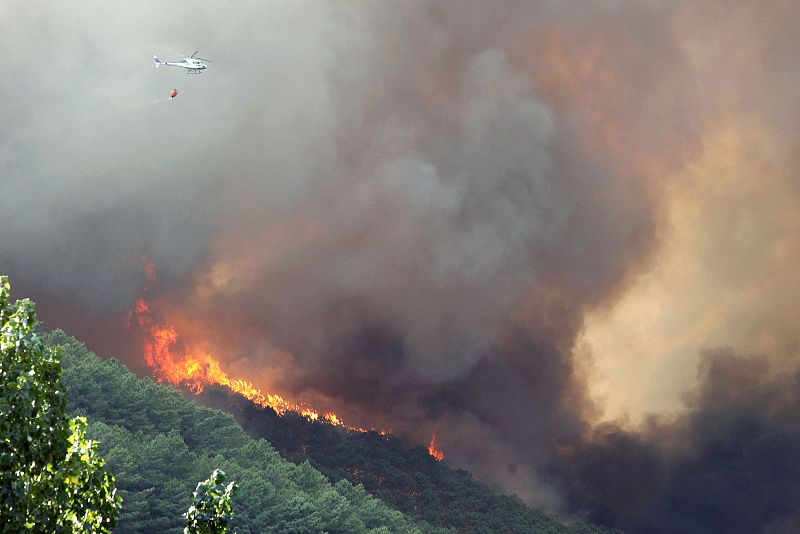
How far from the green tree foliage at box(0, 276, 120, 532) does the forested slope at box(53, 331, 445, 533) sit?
260ft

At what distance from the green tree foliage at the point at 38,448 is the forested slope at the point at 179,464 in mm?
79384

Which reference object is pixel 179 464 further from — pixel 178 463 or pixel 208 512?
pixel 208 512

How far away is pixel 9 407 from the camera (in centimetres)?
2766

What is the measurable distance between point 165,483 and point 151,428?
25.4 metres

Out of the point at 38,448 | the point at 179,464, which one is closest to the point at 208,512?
the point at 38,448

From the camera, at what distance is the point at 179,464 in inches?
4884

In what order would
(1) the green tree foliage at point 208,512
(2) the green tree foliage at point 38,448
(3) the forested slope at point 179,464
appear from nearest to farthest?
1. (2) the green tree foliage at point 38,448
2. (1) the green tree foliage at point 208,512
3. (3) the forested slope at point 179,464

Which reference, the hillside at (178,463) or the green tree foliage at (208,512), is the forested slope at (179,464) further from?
the green tree foliage at (208,512)

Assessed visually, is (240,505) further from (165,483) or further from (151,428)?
(151,428)

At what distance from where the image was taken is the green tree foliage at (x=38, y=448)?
91.9 ft

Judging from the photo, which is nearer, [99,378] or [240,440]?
[99,378]

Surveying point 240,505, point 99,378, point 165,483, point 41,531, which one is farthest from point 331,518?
point 41,531

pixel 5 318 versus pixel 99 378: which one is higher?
pixel 99 378

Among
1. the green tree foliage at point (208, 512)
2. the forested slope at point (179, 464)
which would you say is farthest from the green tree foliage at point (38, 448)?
the forested slope at point (179, 464)
